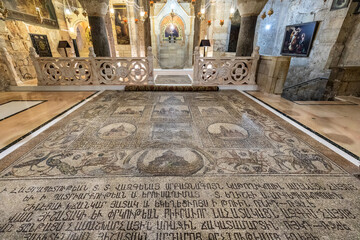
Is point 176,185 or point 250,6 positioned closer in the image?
point 176,185

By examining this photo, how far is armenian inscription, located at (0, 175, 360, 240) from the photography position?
1.12 meters

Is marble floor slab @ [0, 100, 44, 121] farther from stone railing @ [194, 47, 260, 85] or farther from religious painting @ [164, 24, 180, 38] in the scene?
religious painting @ [164, 24, 180, 38]

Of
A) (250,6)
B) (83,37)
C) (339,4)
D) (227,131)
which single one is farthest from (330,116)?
(83,37)

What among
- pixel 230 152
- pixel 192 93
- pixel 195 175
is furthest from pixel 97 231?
pixel 192 93

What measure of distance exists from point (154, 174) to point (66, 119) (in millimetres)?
2291

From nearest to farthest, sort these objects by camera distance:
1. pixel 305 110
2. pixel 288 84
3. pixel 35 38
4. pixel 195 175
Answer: pixel 195 175
pixel 305 110
pixel 35 38
pixel 288 84

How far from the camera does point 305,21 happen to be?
7.02 m

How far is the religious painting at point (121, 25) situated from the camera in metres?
9.55

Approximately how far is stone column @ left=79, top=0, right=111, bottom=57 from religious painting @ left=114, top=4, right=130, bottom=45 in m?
5.07

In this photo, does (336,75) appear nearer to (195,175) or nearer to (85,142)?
(195,175)

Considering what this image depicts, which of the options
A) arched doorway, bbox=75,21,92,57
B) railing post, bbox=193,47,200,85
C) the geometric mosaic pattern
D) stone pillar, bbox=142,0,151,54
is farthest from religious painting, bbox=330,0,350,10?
arched doorway, bbox=75,21,92,57

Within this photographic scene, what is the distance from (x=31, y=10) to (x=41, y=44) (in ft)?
4.11

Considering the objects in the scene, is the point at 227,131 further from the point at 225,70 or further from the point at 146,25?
the point at 146,25

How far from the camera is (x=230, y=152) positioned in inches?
80.0
